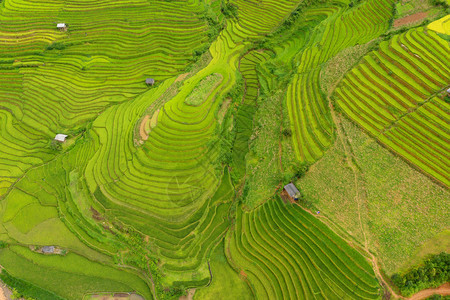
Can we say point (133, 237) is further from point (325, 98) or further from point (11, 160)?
point (325, 98)

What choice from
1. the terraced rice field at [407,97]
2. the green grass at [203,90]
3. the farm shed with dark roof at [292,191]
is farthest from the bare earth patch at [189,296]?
the terraced rice field at [407,97]

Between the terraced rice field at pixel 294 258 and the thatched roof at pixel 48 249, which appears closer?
the terraced rice field at pixel 294 258

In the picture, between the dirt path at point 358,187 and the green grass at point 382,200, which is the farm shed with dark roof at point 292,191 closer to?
the green grass at point 382,200

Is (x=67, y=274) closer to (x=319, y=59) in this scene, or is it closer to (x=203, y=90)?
(x=203, y=90)

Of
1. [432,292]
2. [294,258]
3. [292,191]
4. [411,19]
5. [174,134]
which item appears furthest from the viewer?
[411,19]

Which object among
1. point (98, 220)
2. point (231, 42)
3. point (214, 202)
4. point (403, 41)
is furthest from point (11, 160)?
point (403, 41)

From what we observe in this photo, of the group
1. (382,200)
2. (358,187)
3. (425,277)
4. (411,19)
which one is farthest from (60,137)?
(411,19)

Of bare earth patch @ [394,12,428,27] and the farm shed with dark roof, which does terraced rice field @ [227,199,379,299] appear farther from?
bare earth patch @ [394,12,428,27]
